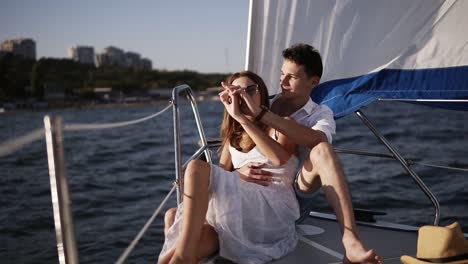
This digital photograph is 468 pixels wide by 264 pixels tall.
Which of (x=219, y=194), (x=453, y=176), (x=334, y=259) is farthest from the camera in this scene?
(x=453, y=176)

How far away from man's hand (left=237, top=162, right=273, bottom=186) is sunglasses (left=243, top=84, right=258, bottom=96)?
27cm

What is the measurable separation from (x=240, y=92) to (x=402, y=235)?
1.02 m

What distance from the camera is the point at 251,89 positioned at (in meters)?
2.31

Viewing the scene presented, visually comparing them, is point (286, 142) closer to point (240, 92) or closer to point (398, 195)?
point (240, 92)

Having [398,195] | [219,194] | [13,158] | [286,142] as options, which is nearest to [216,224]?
[219,194]

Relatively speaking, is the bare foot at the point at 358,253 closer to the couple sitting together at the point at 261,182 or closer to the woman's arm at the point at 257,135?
the couple sitting together at the point at 261,182

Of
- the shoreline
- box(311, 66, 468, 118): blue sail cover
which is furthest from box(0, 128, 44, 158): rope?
the shoreline

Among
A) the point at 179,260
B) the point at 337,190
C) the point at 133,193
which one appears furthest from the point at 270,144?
the point at 133,193

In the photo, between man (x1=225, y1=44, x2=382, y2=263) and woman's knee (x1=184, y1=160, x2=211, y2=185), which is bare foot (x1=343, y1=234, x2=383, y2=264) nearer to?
man (x1=225, y1=44, x2=382, y2=263)

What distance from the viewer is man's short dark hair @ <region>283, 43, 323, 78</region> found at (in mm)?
2414

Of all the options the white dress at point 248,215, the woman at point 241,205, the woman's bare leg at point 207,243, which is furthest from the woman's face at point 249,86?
the woman's bare leg at point 207,243

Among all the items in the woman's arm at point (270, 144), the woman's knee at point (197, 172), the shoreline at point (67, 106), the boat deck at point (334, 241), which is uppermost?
the woman's arm at point (270, 144)

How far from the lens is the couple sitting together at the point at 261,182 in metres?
2.01

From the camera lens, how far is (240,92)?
221 cm
